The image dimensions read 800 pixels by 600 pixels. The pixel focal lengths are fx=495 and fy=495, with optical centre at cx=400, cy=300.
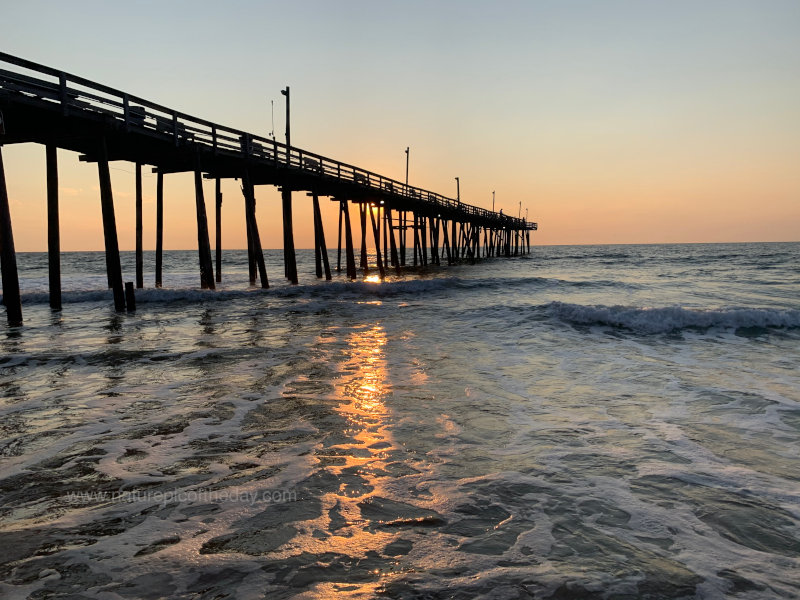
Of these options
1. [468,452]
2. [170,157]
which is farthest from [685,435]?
[170,157]

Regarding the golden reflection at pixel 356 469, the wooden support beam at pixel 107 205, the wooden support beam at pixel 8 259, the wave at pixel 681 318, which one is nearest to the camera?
the golden reflection at pixel 356 469

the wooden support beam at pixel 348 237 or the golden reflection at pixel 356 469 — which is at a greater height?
the wooden support beam at pixel 348 237

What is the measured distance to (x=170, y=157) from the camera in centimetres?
1847

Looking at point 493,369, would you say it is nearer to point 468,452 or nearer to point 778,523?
point 468,452

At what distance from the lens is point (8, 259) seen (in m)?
11.9

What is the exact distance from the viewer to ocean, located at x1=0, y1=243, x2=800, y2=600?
2771mm

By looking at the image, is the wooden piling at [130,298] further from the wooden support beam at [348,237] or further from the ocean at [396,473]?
the wooden support beam at [348,237]

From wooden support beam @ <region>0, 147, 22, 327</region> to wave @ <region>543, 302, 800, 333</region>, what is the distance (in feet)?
47.8

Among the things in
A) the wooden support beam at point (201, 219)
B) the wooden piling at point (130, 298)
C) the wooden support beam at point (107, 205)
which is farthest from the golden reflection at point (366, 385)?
the wooden support beam at point (201, 219)

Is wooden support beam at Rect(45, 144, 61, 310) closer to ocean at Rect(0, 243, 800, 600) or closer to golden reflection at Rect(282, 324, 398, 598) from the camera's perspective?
ocean at Rect(0, 243, 800, 600)

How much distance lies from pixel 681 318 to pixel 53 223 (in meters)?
18.6

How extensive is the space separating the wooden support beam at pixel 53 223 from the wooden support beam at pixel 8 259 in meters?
2.23

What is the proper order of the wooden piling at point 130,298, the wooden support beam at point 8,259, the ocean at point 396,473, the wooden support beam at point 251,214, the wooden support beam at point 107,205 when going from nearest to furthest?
the ocean at point 396,473
the wooden support beam at point 8,259
the wooden support beam at point 107,205
the wooden piling at point 130,298
the wooden support beam at point 251,214

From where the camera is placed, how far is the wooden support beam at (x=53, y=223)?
14422 millimetres
